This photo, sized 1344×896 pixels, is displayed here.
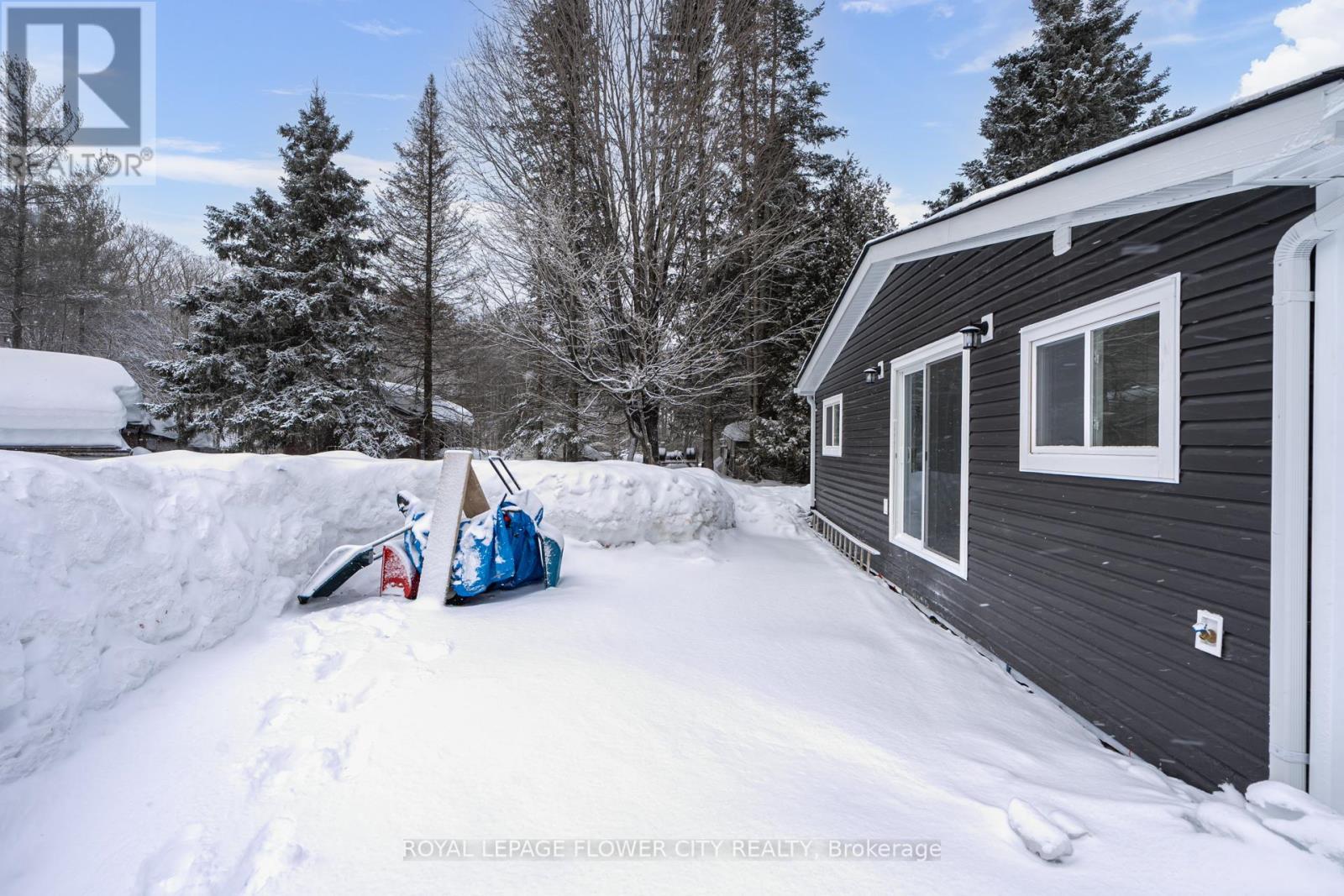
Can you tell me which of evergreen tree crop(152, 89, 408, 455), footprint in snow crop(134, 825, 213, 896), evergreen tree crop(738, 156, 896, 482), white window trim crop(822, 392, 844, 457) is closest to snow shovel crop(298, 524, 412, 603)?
footprint in snow crop(134, 825, 213, 896)

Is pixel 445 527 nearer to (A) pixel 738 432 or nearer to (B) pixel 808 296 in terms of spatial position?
(B) pixel 808 296

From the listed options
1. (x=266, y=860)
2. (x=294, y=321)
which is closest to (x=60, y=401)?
(x=294, y=321)

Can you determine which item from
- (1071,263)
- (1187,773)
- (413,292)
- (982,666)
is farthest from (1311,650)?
(413,292)

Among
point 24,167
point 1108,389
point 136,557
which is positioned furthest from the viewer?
point 24,167

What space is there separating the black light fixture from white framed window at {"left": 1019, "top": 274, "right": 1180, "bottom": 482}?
0.53 m

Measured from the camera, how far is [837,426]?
909 centimetres

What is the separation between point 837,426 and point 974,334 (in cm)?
486

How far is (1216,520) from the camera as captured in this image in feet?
7.41

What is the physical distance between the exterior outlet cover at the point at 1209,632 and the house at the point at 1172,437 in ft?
0.04

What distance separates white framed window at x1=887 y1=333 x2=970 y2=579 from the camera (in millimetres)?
4512

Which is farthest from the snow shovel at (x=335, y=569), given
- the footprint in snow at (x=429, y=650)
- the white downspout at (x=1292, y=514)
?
the white downspout at (x=1292, y=514)

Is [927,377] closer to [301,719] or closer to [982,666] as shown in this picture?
[982,666]

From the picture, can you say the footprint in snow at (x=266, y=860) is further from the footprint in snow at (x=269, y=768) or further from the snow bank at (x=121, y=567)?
the snow bank at (x=121, y=567)

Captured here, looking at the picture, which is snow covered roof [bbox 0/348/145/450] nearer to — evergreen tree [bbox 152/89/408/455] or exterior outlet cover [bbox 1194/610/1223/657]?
evergreen tree [bbox 152/89/408/455]
